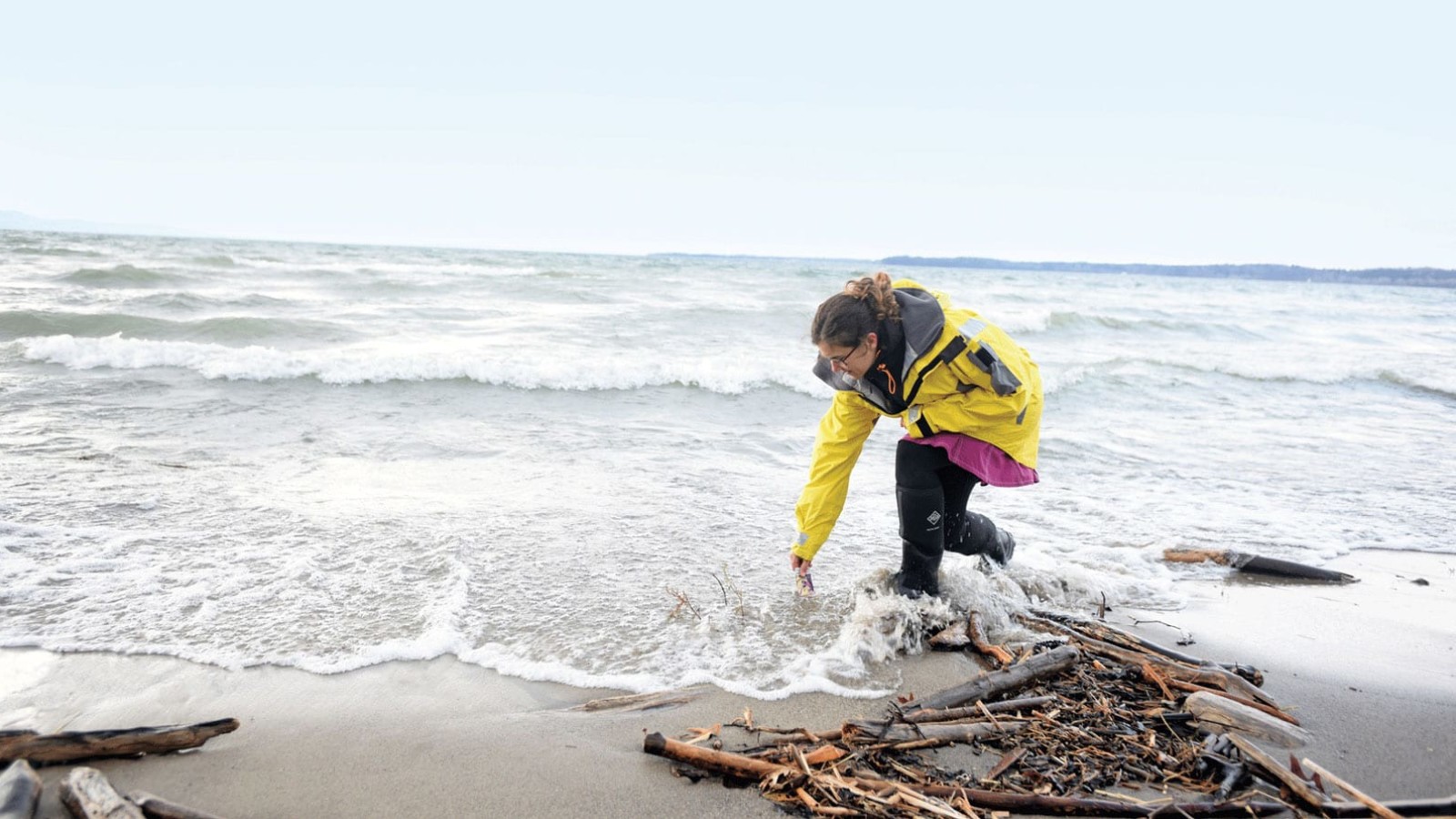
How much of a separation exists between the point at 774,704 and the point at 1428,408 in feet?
45.2

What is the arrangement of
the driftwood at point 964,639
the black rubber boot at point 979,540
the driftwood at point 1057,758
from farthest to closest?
the black rubber boot at point 979,540 < the driftwood at point 964,639 < the driftwood at point 1057,758

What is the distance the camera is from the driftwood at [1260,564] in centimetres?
485

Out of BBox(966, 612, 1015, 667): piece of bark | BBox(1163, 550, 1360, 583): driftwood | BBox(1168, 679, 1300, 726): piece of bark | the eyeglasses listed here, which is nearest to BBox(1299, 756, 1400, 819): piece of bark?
BBox(1168, 679, 1300, 726): piece of bark

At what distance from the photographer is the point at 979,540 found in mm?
4102

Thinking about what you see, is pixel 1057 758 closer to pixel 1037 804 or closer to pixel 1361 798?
pixel 1037 804

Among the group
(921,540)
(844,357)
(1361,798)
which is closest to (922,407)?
(844,357)

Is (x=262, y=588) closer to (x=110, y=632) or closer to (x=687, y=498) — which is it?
(x=110, y=632)

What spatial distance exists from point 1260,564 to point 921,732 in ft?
10.9

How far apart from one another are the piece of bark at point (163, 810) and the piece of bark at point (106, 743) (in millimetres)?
423

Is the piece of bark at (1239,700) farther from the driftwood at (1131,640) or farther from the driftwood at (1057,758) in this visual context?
the driftwood at (1131,640)

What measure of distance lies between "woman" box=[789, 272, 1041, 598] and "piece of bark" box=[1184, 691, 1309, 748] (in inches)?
40.6

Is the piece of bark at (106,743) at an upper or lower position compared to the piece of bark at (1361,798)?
lower

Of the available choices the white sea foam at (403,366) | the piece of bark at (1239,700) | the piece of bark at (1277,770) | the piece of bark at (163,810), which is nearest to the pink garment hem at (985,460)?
the piece of bark at (1239,700)

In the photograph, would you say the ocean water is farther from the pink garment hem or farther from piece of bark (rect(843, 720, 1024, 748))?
the pink garment hem
